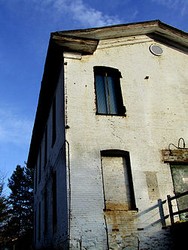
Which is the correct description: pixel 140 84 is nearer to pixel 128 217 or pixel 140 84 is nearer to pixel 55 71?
pixel 55 71

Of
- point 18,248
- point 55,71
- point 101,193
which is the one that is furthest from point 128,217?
point 18,248

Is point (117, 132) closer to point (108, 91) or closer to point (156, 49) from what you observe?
point (108, 91)

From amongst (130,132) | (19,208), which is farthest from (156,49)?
(19,208)

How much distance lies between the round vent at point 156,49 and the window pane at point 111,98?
2459 millimetres

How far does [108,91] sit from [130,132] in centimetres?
186

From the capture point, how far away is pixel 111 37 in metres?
11.3

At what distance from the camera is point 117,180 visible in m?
8.88

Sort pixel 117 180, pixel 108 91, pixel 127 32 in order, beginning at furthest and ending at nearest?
pixel 127 32, pixel 108 91, pixel 117 180

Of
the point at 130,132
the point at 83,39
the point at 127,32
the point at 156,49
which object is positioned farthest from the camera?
the point at 156,49

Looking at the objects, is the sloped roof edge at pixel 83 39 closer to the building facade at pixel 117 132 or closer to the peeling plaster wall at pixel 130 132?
the building facade at pixel 117 132

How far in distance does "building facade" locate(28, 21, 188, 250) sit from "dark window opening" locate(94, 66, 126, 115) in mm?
38

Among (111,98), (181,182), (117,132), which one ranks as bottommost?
(181,182)

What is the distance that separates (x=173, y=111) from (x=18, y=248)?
2597 cm

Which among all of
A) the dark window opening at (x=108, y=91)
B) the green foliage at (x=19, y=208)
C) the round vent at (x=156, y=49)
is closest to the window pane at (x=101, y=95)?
the dark window opening at (x=108, y=91)
